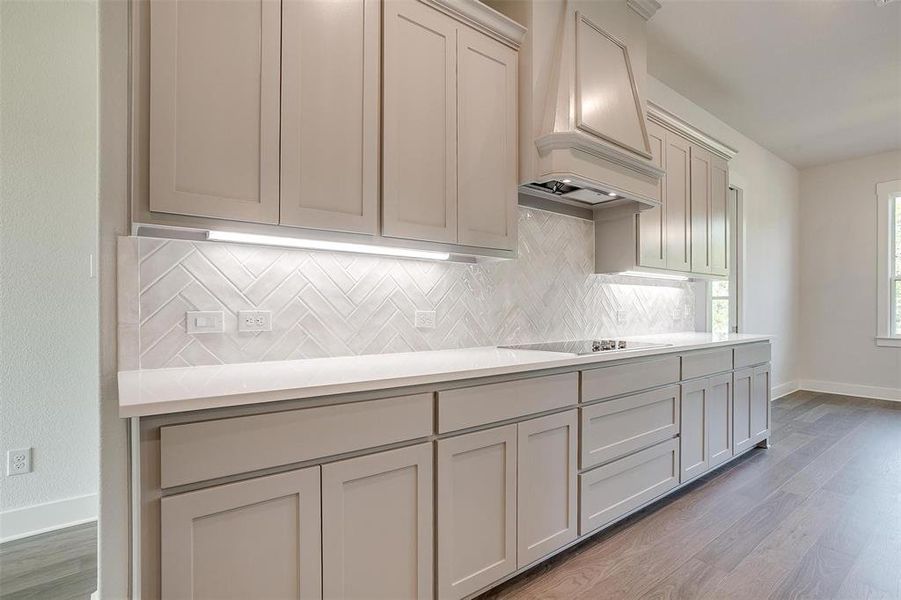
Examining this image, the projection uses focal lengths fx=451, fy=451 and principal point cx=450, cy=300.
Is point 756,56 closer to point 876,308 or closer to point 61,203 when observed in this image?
point 876,308

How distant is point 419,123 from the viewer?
1901 millimetres

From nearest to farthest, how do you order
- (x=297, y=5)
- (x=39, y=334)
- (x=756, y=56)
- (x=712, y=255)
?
(x=297, y=5)
(x=39, y=334)
(x=756, y=56)
(x=712, y=255)

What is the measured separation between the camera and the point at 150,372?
1531 mm

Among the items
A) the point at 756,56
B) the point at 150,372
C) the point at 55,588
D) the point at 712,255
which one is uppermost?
the point at 756,56

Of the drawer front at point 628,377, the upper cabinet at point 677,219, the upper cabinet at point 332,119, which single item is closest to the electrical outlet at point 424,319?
the upper cabinet at point 332,119

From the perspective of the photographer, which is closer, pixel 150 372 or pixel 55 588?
pixel 150 372

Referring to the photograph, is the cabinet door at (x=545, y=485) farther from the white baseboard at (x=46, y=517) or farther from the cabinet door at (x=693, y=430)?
the white baseboard at (x=46, y=517)

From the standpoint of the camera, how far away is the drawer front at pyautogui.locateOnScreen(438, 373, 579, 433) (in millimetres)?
1644

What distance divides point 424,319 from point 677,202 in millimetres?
2326

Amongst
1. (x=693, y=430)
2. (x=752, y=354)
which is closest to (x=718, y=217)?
(x=752, y=354)

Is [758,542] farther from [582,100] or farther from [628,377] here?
[582,100]

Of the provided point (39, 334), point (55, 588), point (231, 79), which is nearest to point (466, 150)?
point (231, 79)

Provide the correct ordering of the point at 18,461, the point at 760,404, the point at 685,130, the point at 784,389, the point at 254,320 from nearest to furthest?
the point at 254,320, the point at 18,461, the point at 685,130, the point at 760,404, the point at 784,389

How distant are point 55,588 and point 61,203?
1.85 metres
